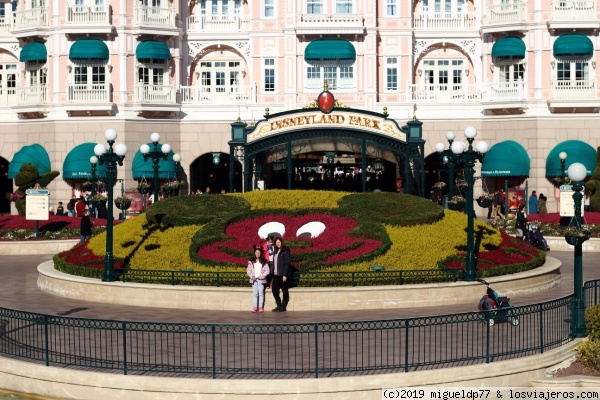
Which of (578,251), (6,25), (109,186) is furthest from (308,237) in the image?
(6,25)

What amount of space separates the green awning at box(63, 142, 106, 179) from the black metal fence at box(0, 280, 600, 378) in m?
31.2

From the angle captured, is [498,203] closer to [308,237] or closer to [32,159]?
[308,237]

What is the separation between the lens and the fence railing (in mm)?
28109

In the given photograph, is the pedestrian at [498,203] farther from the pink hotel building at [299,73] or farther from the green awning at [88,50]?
the green awning at [88,50]

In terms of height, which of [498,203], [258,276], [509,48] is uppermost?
[509,48]

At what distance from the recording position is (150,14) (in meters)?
55.3

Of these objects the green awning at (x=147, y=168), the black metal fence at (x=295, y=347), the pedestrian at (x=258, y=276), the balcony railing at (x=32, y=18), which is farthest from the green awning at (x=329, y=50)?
the black metal fence at (x=295, y=347)

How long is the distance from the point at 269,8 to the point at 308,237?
27046mm

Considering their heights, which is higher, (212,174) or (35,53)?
(35,53)

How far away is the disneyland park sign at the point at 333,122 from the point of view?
4531 centimetres

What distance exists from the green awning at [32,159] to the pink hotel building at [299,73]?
0.41 m

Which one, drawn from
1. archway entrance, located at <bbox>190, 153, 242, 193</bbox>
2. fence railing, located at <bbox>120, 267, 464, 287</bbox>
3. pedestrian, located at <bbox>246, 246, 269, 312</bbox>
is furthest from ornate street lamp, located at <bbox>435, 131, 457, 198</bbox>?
archway entrance, located at <bbox>190, 153, 242, 193</bbox>

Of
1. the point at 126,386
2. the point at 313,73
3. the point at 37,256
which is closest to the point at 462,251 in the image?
the point at 126,386

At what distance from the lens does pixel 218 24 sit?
57500mm
